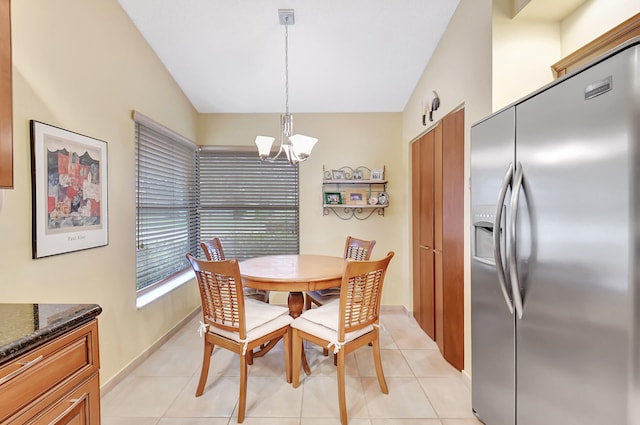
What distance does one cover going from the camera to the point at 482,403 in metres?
1.59

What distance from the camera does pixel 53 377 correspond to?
0.91 m

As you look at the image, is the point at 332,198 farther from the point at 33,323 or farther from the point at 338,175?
the point at 33,323

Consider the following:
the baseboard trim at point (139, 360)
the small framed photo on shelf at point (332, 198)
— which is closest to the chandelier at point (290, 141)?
the small framed photo on shelf at point (332, 198)

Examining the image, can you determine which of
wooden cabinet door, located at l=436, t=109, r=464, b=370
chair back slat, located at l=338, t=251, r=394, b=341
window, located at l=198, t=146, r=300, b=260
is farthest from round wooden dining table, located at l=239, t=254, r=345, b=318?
window, located at l=198, t=146, r=300, b=260

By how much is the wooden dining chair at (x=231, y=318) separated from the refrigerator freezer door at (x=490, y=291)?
1220 millimetres

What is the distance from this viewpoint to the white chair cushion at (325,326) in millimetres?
1845

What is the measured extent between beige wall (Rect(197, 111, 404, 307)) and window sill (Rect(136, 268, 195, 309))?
4.67 ft

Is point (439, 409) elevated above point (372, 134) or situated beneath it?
situated beneath

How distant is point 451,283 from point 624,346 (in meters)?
1.49

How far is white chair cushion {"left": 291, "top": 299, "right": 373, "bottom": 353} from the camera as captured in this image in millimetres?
1845

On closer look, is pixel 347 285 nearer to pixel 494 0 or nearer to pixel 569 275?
pixel 569 275

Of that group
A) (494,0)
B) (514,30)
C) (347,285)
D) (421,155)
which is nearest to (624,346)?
(347,285)

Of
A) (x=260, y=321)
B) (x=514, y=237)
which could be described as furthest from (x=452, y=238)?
(x=260, y=321)

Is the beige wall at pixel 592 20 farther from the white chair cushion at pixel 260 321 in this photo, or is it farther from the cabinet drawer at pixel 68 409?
the cabinet drawer at pixel 68 409
